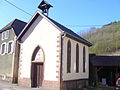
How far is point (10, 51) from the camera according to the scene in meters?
25.4

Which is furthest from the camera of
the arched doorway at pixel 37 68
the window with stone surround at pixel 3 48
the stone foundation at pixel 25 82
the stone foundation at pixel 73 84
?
the window with stone surround at pixel 3 48

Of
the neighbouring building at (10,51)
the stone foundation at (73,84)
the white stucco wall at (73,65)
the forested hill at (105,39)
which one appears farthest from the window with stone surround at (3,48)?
the forested hill at (105,39)

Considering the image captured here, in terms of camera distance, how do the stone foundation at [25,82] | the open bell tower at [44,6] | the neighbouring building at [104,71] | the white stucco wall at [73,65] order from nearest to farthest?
1. the white stucco wall at [73,65]
2. the stone foundation at [25,82]
3. the open bell tower at [44,6]
4. the neighbouring building at [104,71]

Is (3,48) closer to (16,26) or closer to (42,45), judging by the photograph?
(16,26)

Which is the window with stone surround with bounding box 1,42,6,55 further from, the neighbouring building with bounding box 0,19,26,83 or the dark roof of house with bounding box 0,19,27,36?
the dark roof of house with bounding box 0,19,27,36

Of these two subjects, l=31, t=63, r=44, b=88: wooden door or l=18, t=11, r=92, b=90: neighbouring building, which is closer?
l=18, t=11, r=92, b=90: neighbouring building

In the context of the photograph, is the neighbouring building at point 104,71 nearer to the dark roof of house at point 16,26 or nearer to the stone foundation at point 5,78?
the stone foundation at point 5,78

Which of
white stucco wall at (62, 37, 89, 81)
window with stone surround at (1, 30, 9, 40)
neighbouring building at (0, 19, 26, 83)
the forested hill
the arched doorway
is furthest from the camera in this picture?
the forested hill

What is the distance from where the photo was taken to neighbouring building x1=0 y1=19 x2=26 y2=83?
942 inches

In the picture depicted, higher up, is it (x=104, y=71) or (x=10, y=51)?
(x=10, y=51)

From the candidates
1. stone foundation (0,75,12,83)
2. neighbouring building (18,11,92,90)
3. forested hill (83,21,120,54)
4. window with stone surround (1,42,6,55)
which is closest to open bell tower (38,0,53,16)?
neighbouring building (18,11,92,90)

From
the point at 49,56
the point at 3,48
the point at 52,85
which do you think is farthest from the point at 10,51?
the point at 52,85

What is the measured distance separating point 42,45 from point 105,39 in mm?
44396

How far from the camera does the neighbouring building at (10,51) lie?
942 inches
